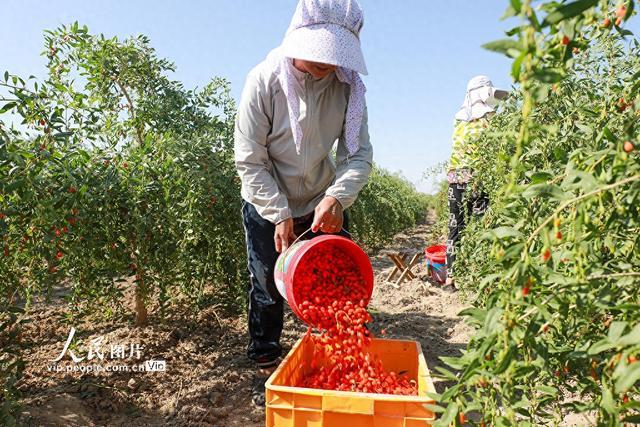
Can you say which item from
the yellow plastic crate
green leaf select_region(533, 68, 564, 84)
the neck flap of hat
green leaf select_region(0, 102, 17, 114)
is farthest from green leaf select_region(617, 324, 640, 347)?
the neck flap of hat

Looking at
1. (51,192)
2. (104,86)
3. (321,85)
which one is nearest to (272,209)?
(321,85)

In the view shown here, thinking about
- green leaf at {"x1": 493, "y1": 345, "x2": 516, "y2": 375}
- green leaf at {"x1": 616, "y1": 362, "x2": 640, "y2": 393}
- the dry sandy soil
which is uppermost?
green leaf at {"x1": 616, "y1": 362, "x2": 640, "y2": 393}

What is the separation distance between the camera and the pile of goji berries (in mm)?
1961

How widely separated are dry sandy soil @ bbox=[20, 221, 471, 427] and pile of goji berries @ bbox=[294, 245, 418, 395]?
702mm

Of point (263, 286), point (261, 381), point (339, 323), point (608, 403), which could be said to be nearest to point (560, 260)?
point (608, 403)

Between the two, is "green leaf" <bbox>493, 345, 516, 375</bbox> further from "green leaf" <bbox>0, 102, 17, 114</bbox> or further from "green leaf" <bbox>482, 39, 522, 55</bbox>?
"green leaf" <bbox>0, 102, 17, 114</bbox>

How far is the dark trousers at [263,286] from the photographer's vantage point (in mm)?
2525

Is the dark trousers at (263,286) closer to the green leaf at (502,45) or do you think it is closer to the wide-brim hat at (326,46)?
the wide-brim hat at (326,46)

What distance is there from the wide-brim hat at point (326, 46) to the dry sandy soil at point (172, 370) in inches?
70.7

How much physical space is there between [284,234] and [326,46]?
2.89ft

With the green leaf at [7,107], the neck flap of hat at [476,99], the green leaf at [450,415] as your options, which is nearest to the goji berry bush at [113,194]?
the green leaf at [7,107]

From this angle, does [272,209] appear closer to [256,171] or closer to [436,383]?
[256,171]

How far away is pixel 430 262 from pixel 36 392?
13.4 feet

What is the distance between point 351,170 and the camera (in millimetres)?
2432
